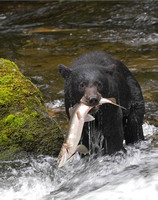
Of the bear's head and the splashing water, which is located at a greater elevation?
the bear's head

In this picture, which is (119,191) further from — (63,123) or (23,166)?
(63,123)

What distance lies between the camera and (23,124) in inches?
232

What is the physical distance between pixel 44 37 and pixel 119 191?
10042 millimetres

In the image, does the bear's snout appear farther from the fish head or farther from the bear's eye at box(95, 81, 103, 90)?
the fish head

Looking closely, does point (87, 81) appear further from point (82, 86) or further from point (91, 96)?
point (91, 96)

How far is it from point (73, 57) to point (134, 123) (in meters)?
5.45

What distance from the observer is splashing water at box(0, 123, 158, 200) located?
5156 mm

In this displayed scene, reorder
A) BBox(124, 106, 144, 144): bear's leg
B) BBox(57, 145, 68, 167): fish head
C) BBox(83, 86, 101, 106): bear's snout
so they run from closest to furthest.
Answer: BBox(57, 145, 68, 167): fish head < BBox(83, 86, 101, 106): bear's snout < BBox(124, 106, 144, 144): bear's leg

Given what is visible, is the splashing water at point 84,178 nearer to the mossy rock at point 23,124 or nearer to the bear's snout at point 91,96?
the mossy rock at point 23,124

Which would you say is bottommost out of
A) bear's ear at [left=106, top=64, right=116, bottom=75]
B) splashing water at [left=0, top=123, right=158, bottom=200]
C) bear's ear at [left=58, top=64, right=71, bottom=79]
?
splashing water at [left=0, top=123, right=158, bottom=200]

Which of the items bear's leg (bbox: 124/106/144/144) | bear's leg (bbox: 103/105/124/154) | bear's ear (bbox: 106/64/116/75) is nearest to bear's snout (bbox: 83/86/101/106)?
bear's ear (bbox: 106/64/116/75)

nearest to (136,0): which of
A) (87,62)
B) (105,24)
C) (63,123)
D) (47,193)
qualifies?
(105,24)

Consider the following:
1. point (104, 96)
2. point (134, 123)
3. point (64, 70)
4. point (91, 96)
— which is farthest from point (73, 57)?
point (91, 96)

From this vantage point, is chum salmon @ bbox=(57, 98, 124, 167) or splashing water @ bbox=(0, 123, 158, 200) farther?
splashing water @ bbox=(0, 123, 158, 200)
